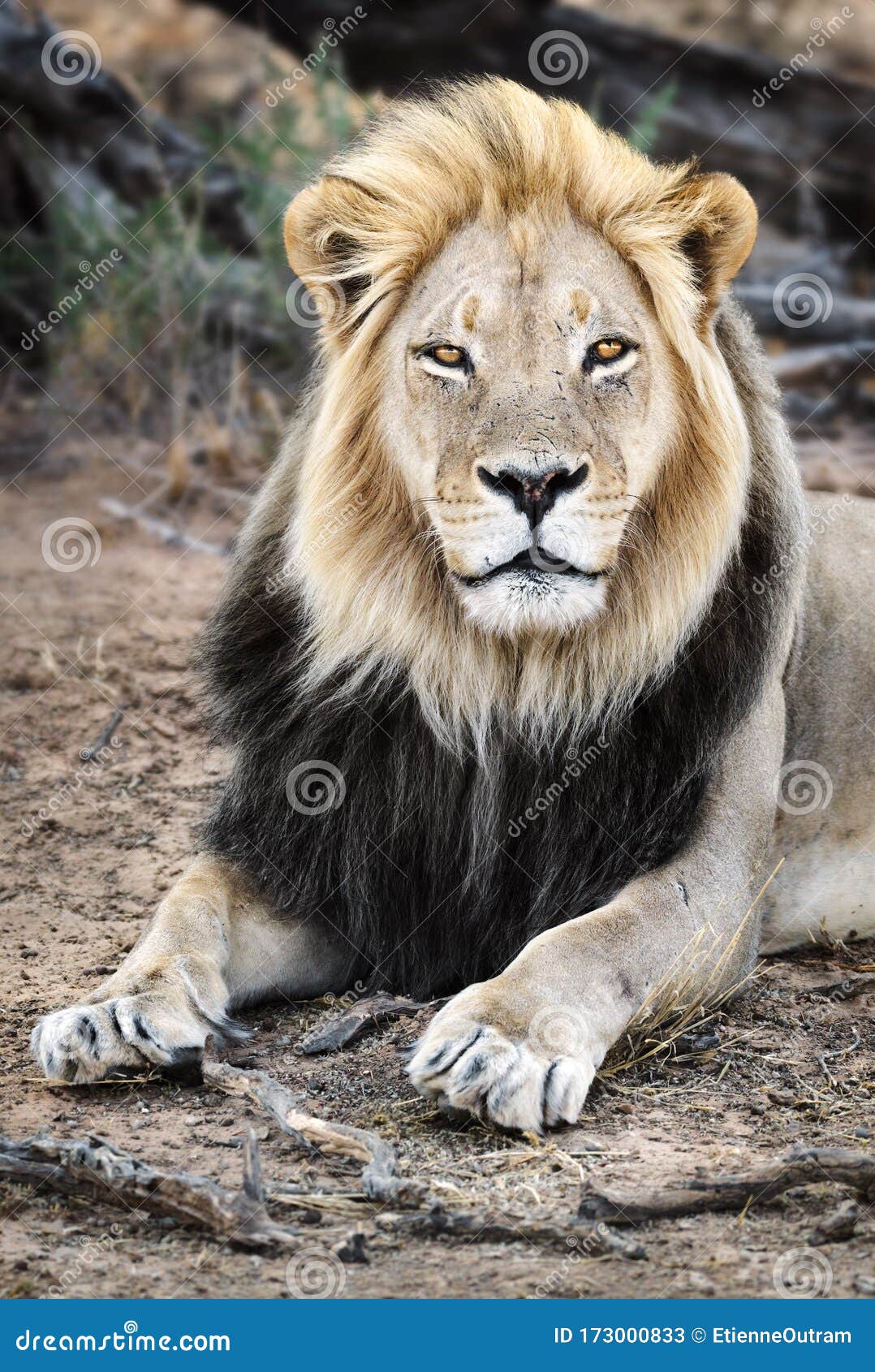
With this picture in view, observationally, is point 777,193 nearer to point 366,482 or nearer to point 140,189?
point 140,189

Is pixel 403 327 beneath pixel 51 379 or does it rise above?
above

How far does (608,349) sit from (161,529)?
14.6 ft

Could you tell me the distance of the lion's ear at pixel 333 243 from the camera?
4.14 metres

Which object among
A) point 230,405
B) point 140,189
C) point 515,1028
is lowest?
point 515,1028

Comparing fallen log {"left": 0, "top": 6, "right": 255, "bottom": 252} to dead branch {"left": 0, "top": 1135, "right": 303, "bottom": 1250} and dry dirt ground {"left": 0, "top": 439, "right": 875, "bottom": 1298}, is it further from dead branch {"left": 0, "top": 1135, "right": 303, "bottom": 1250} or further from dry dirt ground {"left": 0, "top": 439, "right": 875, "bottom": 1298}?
dead branch {"left": 0, "top": 1135, "right": 303, "bottom": 1250}

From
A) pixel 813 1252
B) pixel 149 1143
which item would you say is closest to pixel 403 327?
pixel 149 1143

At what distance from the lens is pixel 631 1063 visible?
396 centimetres

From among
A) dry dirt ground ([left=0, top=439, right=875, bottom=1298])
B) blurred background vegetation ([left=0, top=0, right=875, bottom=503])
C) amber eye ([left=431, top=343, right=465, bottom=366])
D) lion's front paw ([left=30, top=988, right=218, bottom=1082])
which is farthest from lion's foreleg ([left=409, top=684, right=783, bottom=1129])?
blurred background vegetation ([left=0, top=0, right=875, bottom=503])

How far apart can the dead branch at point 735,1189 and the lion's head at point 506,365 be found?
1.33 meters

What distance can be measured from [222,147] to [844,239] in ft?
14.0

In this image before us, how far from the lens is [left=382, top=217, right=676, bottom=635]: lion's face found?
12.1 feet

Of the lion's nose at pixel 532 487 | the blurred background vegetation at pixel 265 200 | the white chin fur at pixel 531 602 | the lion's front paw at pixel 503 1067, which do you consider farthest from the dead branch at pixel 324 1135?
the blurred background vegetation at pixel 265 200

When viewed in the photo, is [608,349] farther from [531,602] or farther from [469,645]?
[469,645]

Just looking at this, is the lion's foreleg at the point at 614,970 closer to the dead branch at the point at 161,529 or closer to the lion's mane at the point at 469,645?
the lion's mane at the point at 469,645
